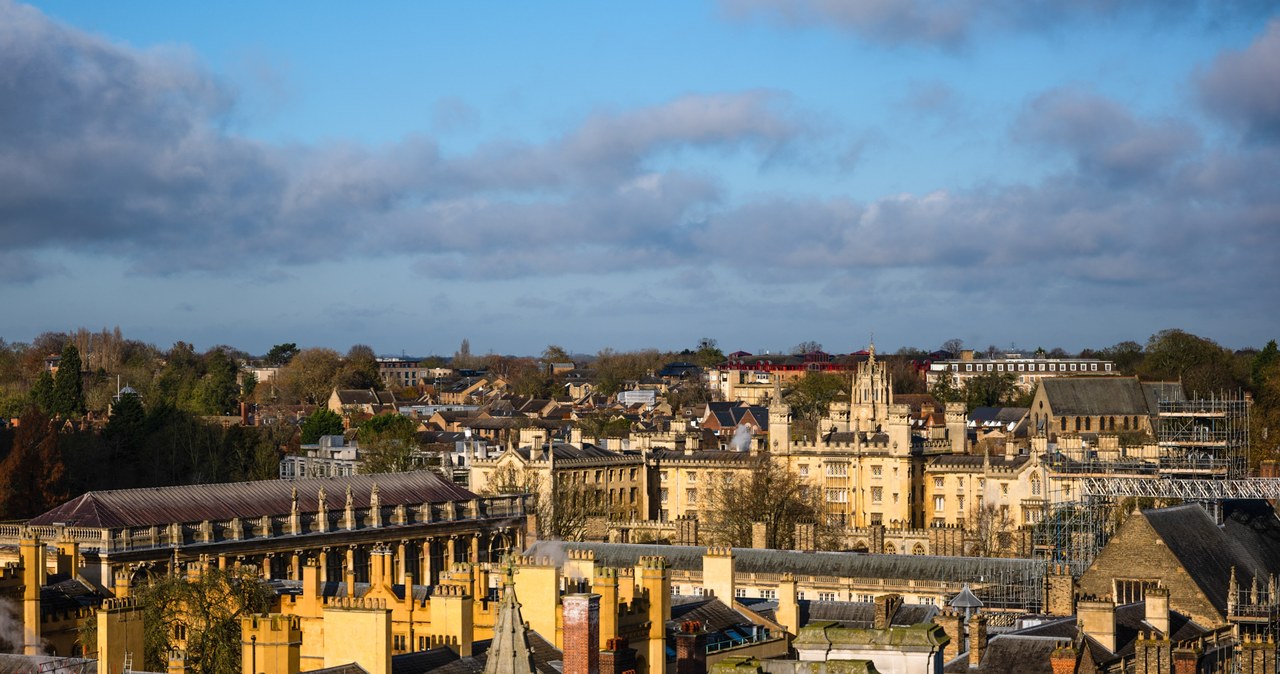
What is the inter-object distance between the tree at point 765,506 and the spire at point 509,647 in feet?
224

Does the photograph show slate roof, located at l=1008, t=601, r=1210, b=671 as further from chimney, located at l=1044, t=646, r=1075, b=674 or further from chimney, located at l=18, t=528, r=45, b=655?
Answer: chimney, located at l=18, t=528, r=45, b=655

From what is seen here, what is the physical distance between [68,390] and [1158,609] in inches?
5107

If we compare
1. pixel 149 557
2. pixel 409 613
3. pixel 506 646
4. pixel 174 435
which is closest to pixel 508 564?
pixel 409 613

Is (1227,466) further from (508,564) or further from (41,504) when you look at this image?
(41,504)

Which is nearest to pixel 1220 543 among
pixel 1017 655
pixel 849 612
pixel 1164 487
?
pixel 1164 487

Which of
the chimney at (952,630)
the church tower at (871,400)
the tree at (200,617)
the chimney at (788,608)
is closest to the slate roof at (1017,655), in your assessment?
the chimney at (952,630)

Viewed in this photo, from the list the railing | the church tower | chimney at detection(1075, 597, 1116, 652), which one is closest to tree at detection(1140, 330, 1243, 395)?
the church tower

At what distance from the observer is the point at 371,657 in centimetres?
3534

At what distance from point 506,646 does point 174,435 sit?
11898 centimetres

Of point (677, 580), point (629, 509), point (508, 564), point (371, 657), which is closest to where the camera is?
point (371, 657)

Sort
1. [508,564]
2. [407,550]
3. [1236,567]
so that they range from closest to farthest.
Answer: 1. [508,564]
2. [1236,567]
3. [407,550]

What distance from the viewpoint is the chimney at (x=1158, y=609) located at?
51094mm

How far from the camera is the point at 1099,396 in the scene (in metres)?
160

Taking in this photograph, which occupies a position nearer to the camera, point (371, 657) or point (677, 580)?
point (371, 657)
